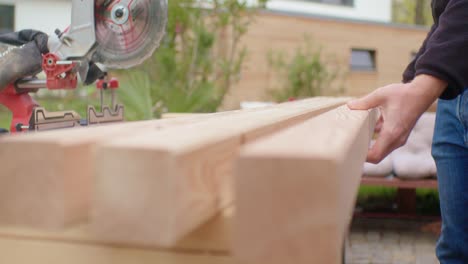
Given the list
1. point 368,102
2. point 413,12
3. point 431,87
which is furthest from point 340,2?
point 431,87

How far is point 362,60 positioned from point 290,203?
477 inches

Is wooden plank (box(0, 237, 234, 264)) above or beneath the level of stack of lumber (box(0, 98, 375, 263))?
beneath

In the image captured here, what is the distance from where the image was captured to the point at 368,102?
181 centimetres

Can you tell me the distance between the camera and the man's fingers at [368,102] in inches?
68.6

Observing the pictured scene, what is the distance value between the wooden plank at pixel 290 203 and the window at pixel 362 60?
11640mm

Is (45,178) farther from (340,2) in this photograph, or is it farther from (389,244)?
(340,2)

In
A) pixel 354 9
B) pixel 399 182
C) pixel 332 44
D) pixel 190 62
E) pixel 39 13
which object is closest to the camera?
pixel 399 182

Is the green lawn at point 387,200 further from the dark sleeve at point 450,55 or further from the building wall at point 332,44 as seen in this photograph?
the dark sleeve at point 450,55

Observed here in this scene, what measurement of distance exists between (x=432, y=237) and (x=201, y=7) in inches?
138

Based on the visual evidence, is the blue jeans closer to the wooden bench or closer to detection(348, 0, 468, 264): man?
detection(348, 0, 468, 264): man

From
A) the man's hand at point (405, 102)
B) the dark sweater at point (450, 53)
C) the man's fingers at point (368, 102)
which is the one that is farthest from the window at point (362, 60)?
the man's hand at point (405, 102)

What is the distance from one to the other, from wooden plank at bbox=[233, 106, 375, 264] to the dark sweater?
2.90 ft

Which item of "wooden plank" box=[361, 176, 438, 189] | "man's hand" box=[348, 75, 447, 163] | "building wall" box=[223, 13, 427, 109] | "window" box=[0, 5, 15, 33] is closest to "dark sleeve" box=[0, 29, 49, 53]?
"man's hand" box=[348, 75, 447, 163]

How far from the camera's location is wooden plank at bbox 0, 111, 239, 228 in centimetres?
94
